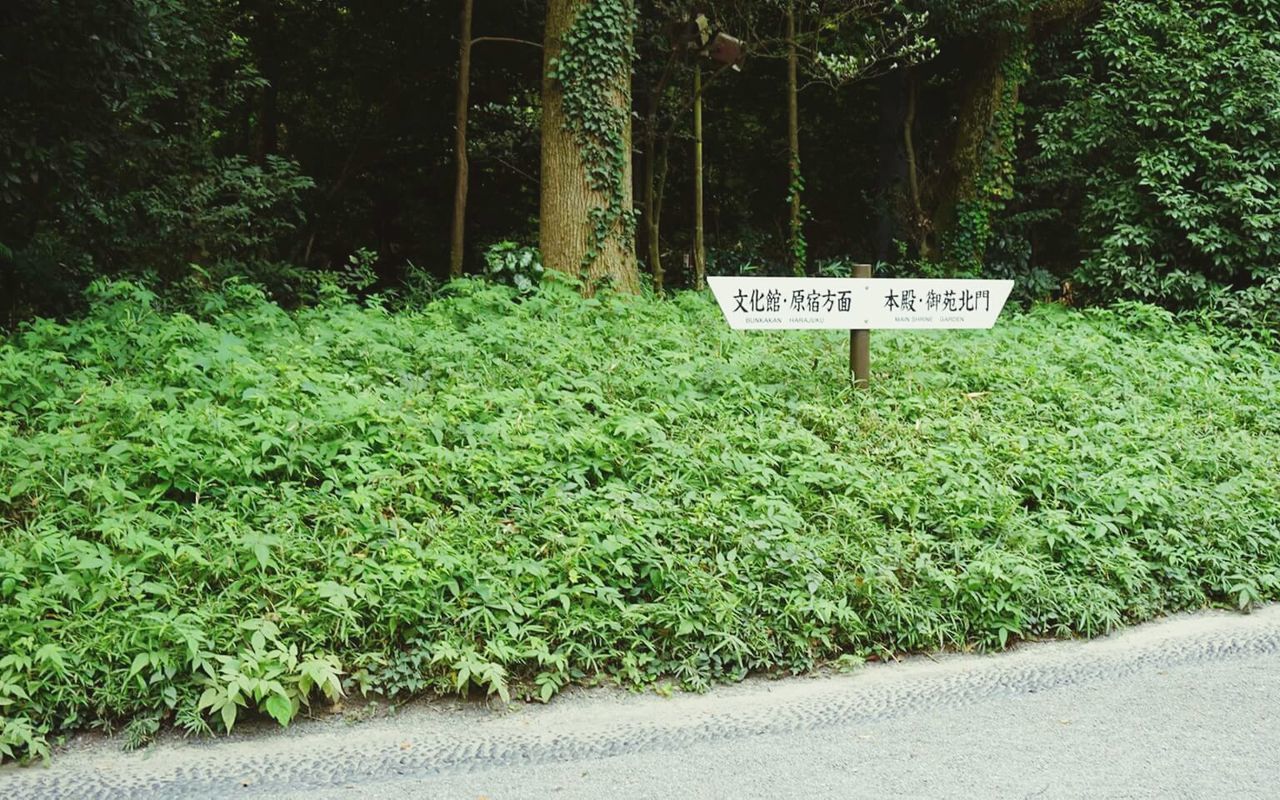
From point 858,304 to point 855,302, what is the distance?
0.10 ft

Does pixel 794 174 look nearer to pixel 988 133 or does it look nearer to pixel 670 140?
pixel 670 140

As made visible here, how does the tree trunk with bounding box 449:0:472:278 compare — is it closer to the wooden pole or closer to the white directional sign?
the wooden pole

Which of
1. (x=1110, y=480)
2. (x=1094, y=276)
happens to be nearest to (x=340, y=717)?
(x=1110, y=480)

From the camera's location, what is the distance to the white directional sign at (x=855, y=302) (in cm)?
614

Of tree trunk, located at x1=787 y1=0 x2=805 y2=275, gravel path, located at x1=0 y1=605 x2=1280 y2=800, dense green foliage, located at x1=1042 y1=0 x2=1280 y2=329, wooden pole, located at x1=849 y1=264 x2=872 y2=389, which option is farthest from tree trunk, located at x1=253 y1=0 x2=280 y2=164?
gravel path, located at x1=0 y1=605 x2=1280 y2=800

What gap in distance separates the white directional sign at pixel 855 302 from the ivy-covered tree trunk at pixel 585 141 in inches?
145

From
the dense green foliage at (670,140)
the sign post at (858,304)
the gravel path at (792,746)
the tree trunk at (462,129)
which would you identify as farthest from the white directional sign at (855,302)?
the tree trunk at (462,129)

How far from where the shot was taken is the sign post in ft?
20.2

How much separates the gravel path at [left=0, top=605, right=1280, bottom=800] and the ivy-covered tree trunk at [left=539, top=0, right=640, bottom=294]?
6.19 metres

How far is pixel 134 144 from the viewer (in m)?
→ 9.58

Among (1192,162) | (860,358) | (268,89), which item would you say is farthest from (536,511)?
(268,89)

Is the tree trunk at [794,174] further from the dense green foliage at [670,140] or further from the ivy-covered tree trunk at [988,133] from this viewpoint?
the ivy-covered tree trunk at [988,133]

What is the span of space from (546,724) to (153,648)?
146cm

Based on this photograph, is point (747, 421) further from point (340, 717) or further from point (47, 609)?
point (47, 609)
